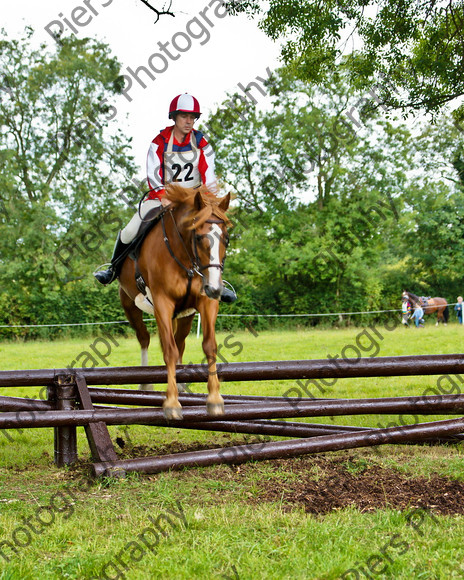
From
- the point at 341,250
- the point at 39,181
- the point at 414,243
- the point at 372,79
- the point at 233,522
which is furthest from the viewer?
the point at 414,243

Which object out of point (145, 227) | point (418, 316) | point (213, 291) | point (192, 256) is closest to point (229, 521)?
point (213, 291)

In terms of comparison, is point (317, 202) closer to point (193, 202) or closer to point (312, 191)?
point (312, 191)

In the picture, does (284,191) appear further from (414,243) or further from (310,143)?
(414,243)

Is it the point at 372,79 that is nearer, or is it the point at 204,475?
the point at 204,475

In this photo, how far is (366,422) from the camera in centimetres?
643

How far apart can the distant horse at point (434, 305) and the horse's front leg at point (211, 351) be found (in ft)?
67.2

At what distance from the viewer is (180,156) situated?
15.4ft

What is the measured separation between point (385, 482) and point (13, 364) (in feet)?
34.7

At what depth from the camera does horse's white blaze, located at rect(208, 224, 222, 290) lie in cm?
366

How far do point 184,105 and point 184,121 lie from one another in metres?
0.13

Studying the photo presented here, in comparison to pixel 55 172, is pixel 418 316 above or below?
below

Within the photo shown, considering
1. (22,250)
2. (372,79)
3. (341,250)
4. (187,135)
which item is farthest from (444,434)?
(341,250)

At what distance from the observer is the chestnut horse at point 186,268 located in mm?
3801

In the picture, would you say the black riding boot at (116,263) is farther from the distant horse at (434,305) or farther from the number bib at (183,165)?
the distant horse at (434,305)
